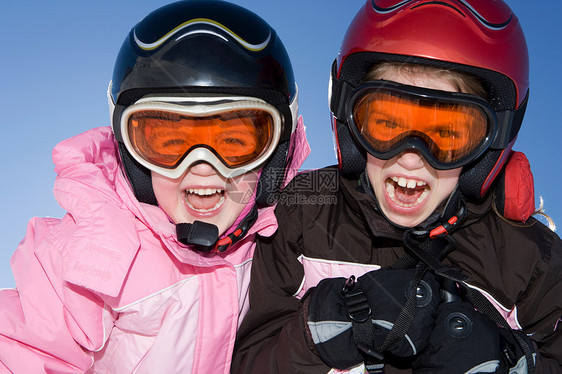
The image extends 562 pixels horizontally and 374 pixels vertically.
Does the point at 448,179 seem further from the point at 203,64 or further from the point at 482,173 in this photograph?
the point at 203,64

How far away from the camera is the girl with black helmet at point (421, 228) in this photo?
2.00 meters

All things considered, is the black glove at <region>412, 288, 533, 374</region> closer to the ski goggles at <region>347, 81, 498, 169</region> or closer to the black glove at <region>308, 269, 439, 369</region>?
the black glove at <region>308, 269, 439, 369</region>

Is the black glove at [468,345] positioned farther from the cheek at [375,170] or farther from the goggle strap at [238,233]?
the goggle strap at [238,233]

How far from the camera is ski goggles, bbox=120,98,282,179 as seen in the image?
201cm

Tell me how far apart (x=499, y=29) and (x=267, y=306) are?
141 cm

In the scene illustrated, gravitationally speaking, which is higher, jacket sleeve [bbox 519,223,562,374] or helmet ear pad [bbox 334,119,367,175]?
helmet ear pad [bbox 334,119,367,175]

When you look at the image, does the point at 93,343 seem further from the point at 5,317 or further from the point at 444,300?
the point at 444,300

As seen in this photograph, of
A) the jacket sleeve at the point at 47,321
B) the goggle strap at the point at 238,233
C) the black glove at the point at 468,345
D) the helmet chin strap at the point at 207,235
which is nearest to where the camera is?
the black glove at the point at 468,345

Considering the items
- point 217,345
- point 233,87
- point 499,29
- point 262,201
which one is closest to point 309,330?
point 217,345

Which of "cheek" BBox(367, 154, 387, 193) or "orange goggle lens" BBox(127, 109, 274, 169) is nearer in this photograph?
"orange goggle lens" BBox(127, 109, 274, 169)

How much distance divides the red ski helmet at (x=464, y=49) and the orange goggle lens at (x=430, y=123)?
115 mm

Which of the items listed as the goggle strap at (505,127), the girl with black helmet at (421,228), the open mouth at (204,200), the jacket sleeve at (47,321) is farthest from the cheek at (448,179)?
the jacket sleeve at (47,321)

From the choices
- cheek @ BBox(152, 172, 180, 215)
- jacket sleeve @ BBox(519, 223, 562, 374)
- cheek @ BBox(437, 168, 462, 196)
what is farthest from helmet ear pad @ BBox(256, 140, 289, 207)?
jacket sleeve @ BBox(519, 223, 562, 374)

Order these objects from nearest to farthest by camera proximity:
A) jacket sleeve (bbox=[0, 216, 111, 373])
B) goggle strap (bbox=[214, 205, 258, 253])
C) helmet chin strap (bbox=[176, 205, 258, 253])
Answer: jacket sleeve (bbox=[0, 216, 111, 373]), helmet chin strap (bbox=[176, 205, 258, 253]), goggle strap (bbox=[214, 205, 258, 253])
